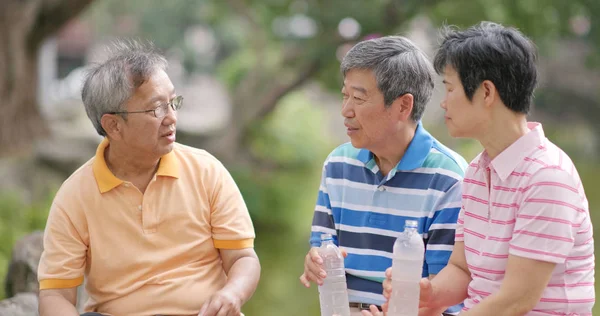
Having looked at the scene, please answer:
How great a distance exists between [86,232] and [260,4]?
5.70m

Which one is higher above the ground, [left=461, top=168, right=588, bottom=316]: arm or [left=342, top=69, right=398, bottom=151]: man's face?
[left=342, top=69, right=398, bottom=151]: man's face

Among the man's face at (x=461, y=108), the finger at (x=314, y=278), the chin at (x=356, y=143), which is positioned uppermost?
the man's face at (x=461, y=108)

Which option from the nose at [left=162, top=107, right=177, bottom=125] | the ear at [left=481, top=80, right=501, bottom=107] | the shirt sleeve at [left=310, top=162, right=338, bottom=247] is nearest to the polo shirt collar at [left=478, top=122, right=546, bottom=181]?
the ear at [left=481, top=80, right=501, bottom=107]

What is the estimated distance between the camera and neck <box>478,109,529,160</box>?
1.80 meters

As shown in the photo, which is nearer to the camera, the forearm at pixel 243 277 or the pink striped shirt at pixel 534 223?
the pink striped shirt at pixel 534 223

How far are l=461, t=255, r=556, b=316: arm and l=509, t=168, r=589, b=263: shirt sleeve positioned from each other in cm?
2

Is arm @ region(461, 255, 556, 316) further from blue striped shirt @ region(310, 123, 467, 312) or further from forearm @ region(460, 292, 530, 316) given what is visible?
blue striped shirt @ region(310, 123, 467, 312)

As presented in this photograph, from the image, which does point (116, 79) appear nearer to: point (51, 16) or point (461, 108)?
point (461, 108)

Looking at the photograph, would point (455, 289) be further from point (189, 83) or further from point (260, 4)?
point (189, 83)

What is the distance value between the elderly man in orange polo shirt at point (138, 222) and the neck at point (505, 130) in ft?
2.64

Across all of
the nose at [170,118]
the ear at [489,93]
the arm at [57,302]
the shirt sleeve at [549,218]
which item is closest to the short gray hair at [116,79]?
the nose at [170,118]

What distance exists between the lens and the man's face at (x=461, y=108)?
5.91ft

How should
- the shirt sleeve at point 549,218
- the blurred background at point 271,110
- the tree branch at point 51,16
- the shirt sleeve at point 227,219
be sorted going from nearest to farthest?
the shirt sleeve at point 549,218 < the shirt sleeve at point 227,219 < the blurred background at point 271,110 < the tree branch at point 51,16

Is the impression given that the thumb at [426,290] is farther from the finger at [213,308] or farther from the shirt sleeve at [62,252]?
the shirt sleeve at [62,252]
